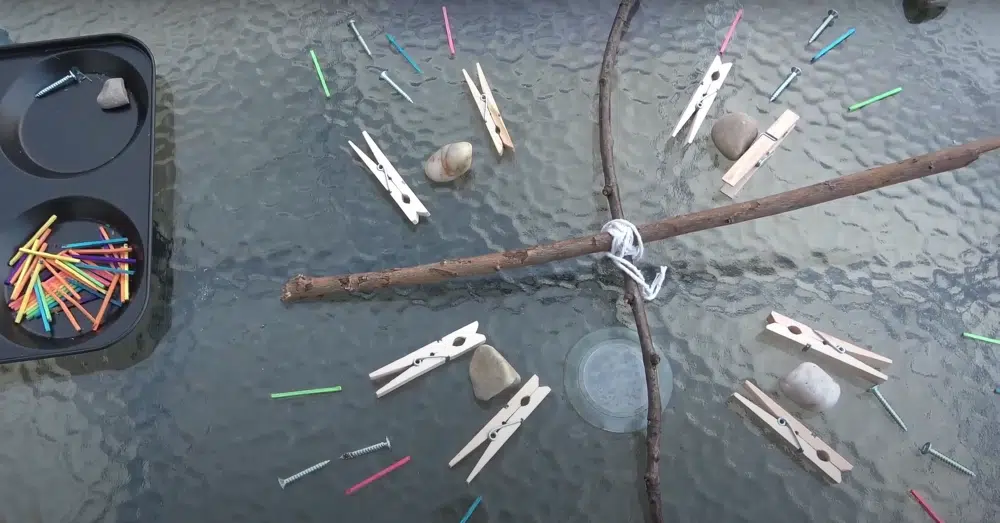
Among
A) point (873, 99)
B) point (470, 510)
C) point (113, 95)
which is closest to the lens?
point (470, 510)

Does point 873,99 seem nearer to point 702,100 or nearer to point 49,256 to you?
point 702,100

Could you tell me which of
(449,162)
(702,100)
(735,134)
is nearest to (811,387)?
(735,134)

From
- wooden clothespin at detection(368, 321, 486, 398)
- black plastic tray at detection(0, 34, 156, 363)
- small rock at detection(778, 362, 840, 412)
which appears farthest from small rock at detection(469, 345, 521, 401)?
black plastic tray at detection(0, 34, 156, 363)

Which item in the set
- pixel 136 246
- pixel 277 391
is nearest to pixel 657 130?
pixel 277 391

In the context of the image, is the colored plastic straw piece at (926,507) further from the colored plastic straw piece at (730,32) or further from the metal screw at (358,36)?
the metal screw at (358,36)

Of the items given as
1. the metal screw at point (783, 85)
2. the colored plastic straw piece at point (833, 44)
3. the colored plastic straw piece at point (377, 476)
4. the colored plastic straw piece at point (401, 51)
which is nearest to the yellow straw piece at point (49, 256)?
the colored plastic straw piece at point (377, 476)

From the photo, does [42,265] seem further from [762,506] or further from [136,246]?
[762,506]
